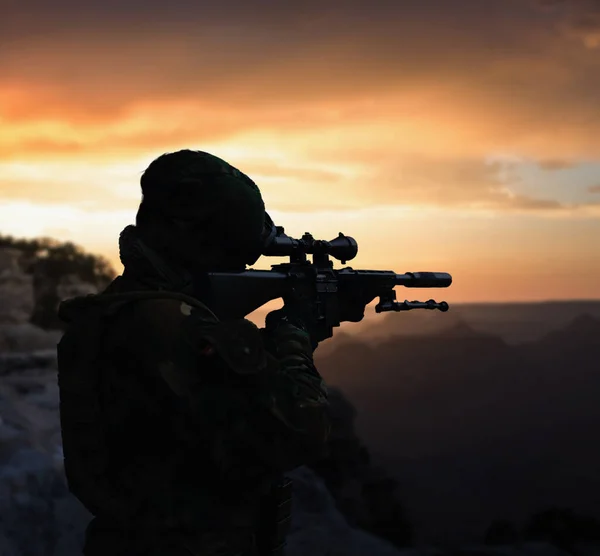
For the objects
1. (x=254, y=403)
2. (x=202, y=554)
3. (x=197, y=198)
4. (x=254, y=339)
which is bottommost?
(x=202, y=554)

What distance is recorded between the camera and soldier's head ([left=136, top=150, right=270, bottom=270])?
279 centimetres

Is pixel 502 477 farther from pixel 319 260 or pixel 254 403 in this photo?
pixel 254 403

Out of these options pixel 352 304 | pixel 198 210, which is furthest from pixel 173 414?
pixel 352 304

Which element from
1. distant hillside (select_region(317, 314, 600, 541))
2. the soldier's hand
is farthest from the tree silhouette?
the soldier's hand

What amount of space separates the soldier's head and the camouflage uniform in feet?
0.31

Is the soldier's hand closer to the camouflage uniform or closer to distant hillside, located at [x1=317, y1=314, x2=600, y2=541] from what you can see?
the camouflage uniform

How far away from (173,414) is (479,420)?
10.7m

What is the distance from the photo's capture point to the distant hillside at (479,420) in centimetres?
1107

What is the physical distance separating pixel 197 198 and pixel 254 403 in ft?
2.58

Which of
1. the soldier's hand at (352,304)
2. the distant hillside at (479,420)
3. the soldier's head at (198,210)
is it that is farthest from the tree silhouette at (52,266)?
the soldier's head at (198,210)

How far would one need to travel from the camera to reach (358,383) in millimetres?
13383

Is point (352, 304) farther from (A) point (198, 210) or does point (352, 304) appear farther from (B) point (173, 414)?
(B) point (173, 414)

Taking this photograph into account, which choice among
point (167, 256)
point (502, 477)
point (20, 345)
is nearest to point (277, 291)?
point (167, 256)

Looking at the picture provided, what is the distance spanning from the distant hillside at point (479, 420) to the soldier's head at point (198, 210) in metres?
8.74
